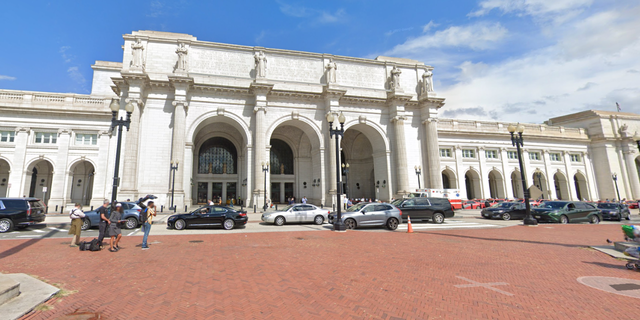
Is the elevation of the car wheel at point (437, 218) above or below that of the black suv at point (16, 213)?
below

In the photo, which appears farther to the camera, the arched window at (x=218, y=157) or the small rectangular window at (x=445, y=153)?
the small rectangular window at (x=445, y=153)

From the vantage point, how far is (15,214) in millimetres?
13953

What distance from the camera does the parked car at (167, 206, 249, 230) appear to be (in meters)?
15.9

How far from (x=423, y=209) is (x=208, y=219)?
13.6m

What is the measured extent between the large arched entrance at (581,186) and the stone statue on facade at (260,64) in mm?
59924

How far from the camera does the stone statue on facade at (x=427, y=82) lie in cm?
3854

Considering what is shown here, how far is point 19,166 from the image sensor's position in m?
31.4

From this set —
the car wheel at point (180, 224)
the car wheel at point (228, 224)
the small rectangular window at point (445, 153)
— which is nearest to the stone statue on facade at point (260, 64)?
the car wheel at point (228, 224)

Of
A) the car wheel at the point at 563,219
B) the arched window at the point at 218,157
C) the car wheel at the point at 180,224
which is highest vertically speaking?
the arched window at the point at 218,157

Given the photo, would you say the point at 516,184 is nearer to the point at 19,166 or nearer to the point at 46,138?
the point at 46,138

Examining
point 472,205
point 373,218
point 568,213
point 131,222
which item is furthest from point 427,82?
point 131,222

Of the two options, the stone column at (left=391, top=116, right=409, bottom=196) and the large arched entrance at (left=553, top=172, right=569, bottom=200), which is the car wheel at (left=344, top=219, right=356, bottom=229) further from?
the large arched entrance at (left=553, top=172, right=569, bottom=200)

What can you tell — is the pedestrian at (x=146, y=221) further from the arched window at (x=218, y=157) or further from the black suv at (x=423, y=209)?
the arched window at (x=218, y=157)

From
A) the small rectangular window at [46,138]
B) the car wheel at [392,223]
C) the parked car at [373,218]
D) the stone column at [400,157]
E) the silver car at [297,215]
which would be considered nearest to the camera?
the car wheel at [392,223]
